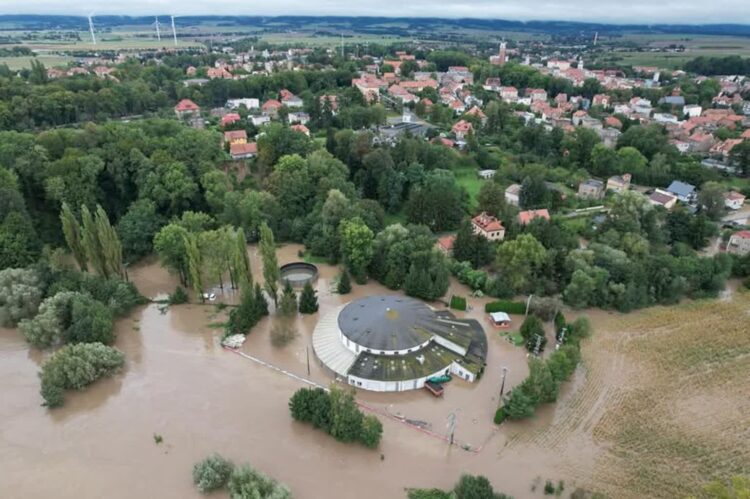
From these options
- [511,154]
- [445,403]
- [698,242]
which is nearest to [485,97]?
[511,154]

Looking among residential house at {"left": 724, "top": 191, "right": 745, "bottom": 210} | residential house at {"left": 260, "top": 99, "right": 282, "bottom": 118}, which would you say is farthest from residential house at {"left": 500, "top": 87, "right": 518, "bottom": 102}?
residential house at {"left": 724, "top": 191, "right": 745, "bottom": 210}

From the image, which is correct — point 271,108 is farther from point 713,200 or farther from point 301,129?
point 713,200

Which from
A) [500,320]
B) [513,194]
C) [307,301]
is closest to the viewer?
[500,320]

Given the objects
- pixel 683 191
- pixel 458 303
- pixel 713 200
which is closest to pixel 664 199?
pixel 713 200

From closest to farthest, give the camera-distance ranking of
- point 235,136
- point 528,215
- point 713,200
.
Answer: point 528,215 < point 713,200 < point 235,136

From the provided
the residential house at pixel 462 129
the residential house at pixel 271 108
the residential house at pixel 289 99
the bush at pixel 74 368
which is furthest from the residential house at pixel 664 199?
the residential house at pixel 289 99

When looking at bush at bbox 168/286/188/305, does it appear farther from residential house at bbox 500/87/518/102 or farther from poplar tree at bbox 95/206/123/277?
residential house at bbox 500/87/518/102
